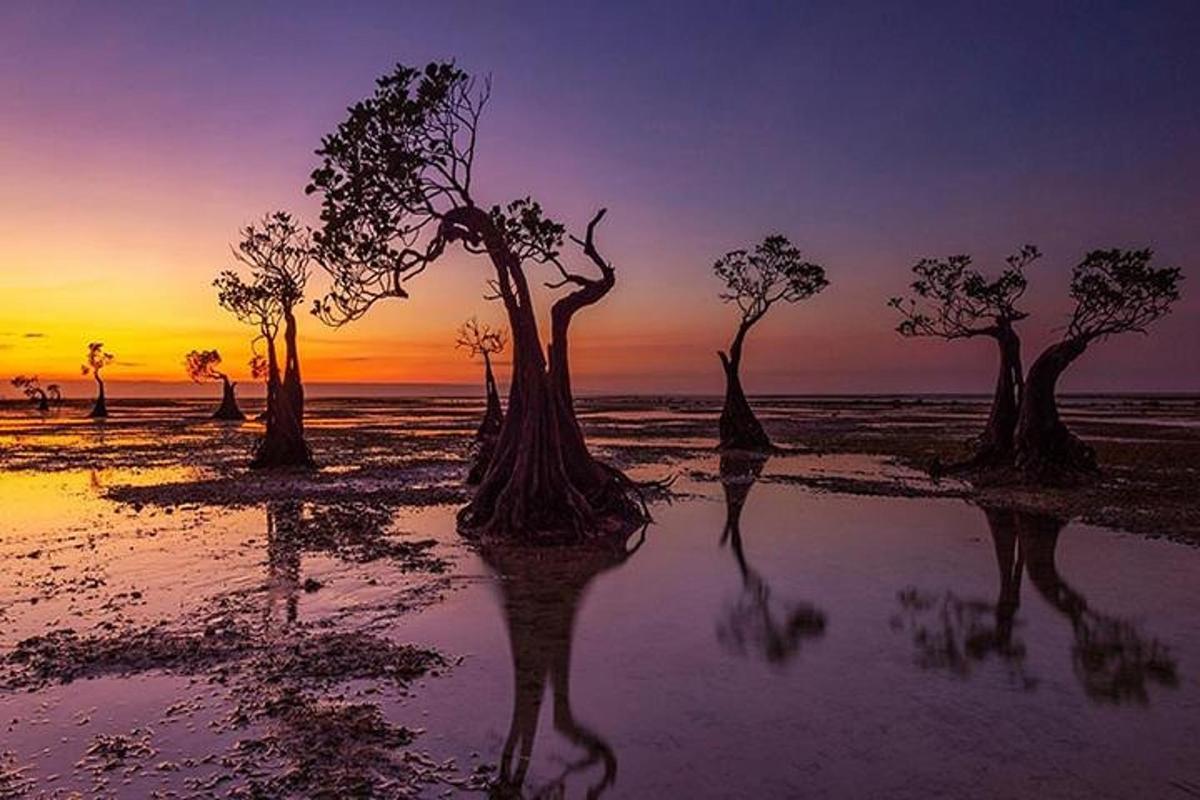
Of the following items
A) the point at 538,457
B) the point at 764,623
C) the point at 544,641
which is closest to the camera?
the point at 544,641

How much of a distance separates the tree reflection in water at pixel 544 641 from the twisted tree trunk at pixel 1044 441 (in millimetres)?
14816

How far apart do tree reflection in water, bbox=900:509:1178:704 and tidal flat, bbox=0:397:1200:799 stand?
2.3 inches

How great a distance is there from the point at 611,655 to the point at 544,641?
1025 millimetres

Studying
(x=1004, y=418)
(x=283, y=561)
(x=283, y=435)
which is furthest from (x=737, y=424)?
(x=283, y=561)

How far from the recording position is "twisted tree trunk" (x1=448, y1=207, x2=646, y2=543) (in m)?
17.0

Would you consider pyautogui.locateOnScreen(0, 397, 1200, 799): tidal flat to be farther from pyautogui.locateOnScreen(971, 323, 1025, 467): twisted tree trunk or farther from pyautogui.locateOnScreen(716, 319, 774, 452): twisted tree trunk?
pyautogui.locateOnScreen(716, 319, 774, 452): twisted tree trunk

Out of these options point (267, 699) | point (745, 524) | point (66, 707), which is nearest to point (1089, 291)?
point (745, 524)

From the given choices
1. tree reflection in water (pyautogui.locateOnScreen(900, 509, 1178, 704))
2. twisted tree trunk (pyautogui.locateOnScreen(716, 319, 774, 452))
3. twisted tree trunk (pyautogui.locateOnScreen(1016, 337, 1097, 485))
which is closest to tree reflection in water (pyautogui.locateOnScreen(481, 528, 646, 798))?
tree reflection in water (pyautogui.locateOnScreen(900, 509, 1178, 704))

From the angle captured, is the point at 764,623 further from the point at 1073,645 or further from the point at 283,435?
the point at 283,435

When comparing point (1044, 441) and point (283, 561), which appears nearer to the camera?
point (283, 561)

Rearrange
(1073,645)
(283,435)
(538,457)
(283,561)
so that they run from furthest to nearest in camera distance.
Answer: (283,435) < (538,457) < (283,561) < (1073,645)

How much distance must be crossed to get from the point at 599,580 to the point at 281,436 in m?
21.6

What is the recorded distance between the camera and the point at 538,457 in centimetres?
1752

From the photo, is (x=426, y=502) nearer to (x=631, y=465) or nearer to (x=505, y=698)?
(x=631, y=465)
